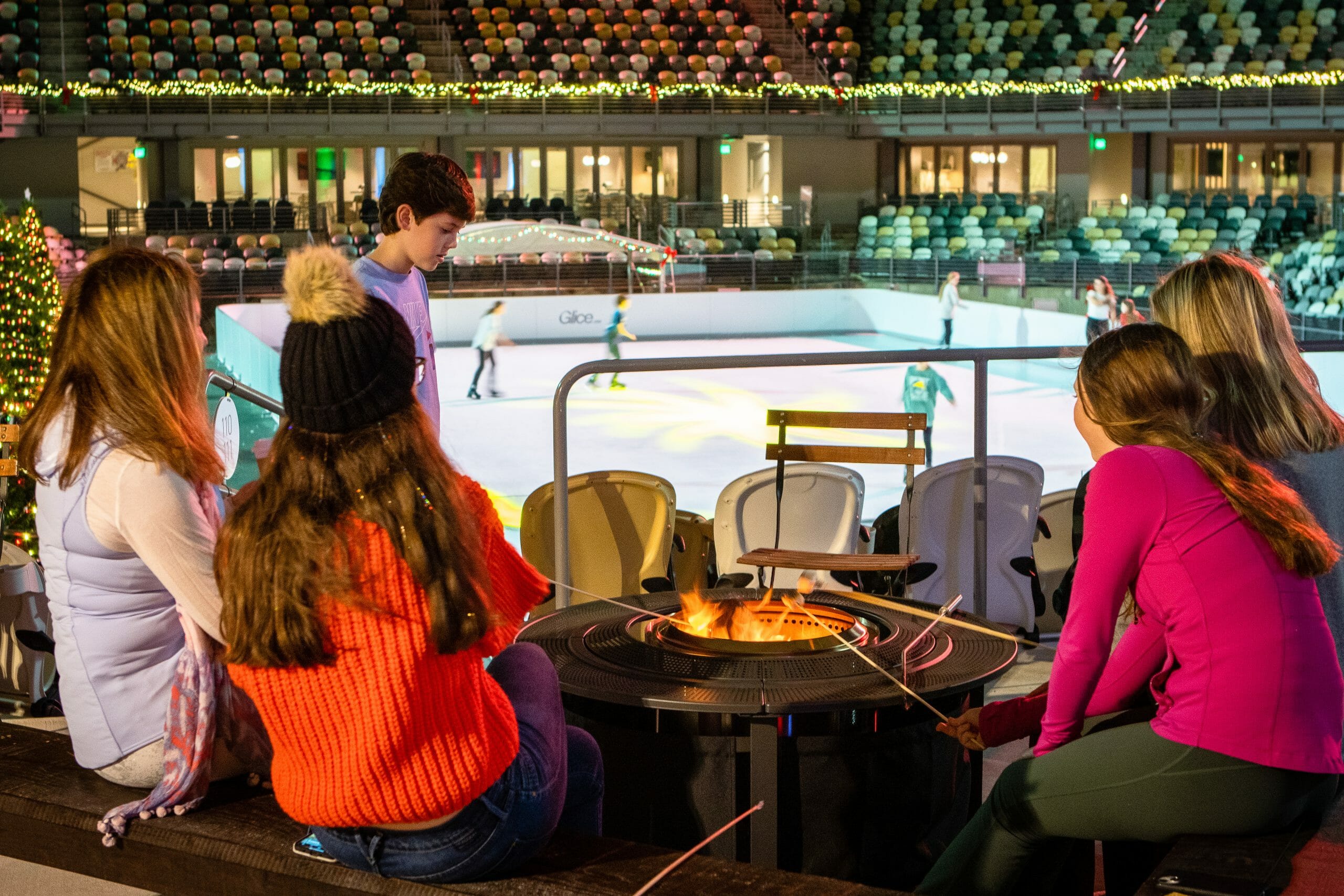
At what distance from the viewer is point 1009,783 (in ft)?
7.22

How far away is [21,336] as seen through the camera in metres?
6.04

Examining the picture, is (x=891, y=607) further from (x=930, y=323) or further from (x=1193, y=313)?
(x=930, y=323)

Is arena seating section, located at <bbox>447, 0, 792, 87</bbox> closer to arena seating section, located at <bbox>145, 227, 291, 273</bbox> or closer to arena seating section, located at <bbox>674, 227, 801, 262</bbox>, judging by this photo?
arena seating section, located at <bbox>674, 227, 801, 262</bbox>

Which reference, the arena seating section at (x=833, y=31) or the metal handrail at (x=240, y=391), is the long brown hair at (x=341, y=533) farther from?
the arena seating section at (x=833, y=31)

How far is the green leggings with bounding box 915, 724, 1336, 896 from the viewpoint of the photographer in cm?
206

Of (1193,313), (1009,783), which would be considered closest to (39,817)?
(1009,783)

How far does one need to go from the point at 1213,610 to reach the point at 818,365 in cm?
202

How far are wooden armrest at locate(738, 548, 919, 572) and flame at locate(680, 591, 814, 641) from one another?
0.09 meters

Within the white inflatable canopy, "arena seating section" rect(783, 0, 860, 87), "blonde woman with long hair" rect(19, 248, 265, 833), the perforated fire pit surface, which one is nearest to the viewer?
"blonde woman with long hair" rect(19, 248, 265, 833)

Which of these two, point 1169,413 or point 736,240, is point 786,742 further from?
point 736,240

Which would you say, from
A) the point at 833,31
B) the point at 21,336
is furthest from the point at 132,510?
the point at 833,31

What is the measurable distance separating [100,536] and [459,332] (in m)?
16.6

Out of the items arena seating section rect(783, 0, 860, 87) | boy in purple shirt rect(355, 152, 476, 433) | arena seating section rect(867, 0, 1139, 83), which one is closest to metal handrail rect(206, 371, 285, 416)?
boy in purple shirt rect(355, 152, 476, 433)

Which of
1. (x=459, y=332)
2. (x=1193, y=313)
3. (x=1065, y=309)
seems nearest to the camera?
(x=1193, y=313)
